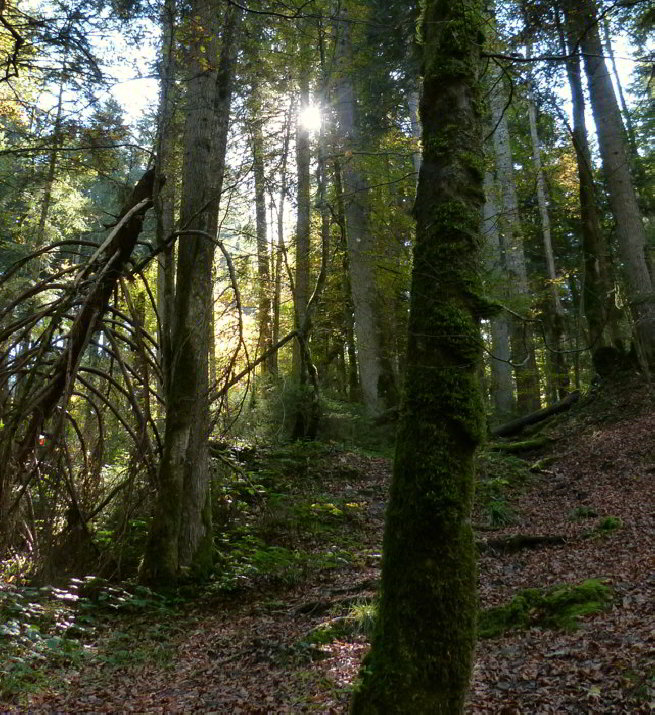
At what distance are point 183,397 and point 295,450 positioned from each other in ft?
16.7

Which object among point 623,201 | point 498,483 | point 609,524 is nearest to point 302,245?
point 623,201

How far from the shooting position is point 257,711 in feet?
13.5

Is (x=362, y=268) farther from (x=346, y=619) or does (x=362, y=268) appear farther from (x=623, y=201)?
(x=346, y=619)

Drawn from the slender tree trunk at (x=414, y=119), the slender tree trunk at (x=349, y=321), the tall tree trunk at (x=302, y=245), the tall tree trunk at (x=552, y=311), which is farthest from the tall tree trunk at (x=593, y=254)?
the tall tree trunk at (x=302, y=245)

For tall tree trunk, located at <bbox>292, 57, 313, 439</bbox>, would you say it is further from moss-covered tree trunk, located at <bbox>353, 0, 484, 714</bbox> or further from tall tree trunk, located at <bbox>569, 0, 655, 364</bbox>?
moss-covered tree trunk, located at <bbox>353, 0, 484, 714</bbox>

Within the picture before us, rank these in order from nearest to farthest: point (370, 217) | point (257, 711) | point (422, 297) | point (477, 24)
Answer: point (422, 297), point (477, 24), point (257, 711), point (370, 217)

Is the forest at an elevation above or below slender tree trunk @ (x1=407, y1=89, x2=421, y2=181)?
below

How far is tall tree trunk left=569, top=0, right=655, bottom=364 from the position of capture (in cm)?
1268

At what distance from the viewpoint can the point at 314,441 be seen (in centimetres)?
1211

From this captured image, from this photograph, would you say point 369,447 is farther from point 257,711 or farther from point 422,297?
point 422,297

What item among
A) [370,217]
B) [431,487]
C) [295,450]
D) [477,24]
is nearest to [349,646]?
[431,487]

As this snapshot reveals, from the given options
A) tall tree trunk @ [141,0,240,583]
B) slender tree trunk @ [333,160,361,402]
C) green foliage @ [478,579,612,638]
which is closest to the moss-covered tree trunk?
green foliage @ [478,579,612,638]

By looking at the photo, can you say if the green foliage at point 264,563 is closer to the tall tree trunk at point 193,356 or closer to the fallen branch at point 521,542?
the tall tree trunk at point 193,356

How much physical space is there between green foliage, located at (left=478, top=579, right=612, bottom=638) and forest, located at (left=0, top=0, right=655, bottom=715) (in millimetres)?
28
